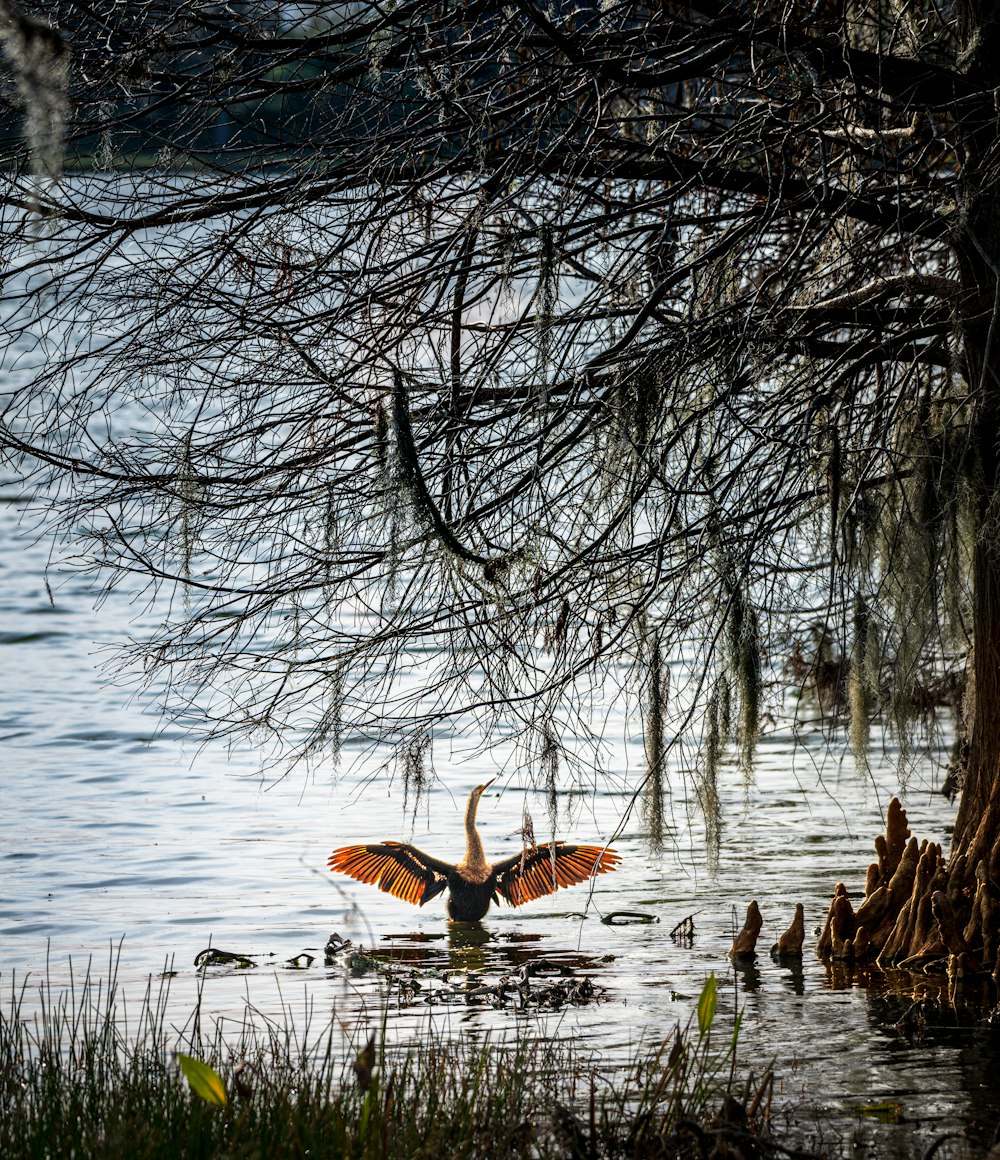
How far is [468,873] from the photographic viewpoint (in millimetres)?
9734

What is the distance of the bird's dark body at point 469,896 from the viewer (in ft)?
32.0

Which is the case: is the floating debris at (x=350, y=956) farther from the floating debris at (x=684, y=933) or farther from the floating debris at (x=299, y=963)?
the floating debris at (x=684, y=933)

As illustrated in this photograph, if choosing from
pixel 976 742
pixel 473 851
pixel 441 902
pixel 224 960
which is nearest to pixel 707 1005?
pixel 976 742

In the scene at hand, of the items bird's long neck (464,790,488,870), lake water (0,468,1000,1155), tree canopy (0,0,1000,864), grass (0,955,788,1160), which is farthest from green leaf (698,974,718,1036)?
bird's long neck (464,790,488,870)

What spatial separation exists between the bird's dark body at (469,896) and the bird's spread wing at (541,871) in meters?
0.08

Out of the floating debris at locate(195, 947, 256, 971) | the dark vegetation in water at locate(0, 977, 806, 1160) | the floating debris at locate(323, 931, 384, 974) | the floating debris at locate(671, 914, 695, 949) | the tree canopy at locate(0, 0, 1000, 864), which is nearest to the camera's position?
the dark vegetation in water at locate(0, 977, 806, 1160)

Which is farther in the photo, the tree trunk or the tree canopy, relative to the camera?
the tree trunk

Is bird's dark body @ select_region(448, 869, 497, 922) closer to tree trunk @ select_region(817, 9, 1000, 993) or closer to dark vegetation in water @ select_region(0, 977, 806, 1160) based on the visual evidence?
tree trunk @ select_region(817, 9, 1000, 993)

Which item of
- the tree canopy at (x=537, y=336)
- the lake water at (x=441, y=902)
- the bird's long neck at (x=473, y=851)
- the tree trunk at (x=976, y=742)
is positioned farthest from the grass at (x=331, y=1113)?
the bird's long neck at (x=473, y=851)

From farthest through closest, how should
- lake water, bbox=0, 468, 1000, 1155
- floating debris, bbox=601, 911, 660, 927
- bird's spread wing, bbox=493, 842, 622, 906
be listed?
bird's spread wing, bbox=493, 842, 622, 906, floating debris, bbox=601, 911, 660, 927, lake water, bbox=0, 468, 1000, 1155

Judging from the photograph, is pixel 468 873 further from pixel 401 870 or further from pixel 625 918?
pixel 625 918

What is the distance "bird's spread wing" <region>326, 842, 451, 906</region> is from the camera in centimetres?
973

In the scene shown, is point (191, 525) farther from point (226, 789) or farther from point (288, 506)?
point (226, 789)

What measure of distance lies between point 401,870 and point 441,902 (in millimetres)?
964
